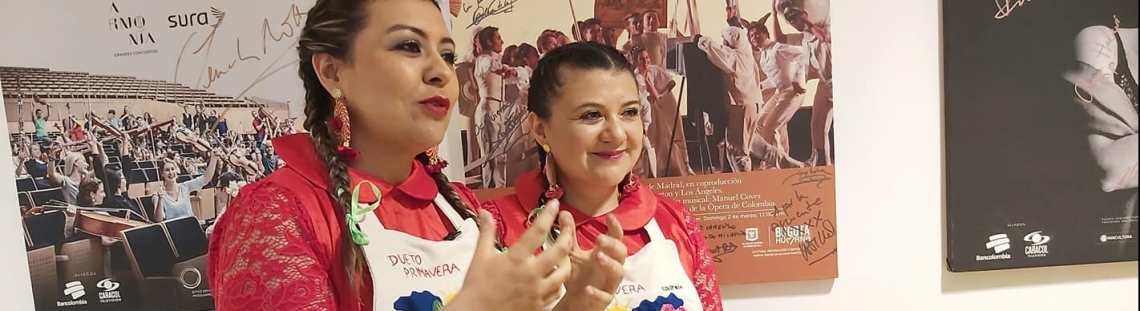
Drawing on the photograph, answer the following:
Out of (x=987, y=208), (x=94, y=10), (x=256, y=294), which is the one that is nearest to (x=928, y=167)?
(x=987, y=208)

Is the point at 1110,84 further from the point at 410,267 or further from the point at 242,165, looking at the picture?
the point at 242,165

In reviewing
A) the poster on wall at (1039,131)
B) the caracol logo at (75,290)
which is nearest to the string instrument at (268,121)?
the caracol logo at (75,290)

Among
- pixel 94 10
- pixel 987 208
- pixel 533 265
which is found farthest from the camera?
pixel 987 208

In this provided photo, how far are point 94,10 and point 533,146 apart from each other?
0.70 meters

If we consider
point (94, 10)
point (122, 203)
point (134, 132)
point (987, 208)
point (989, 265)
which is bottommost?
point (989, 265)

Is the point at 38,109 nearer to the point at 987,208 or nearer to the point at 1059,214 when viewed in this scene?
the point at 987,208

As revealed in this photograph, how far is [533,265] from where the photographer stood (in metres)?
0.63

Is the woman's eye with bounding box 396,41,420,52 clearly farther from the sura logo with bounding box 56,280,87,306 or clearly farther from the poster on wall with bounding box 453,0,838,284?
the sura logo with bounding box 56,280,87,306

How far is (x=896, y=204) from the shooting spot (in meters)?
1.24

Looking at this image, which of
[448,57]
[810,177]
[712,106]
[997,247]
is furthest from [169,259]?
[997,247]

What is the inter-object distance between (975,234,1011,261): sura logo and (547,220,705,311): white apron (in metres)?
0.59

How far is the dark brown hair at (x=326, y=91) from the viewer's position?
2.45ft
